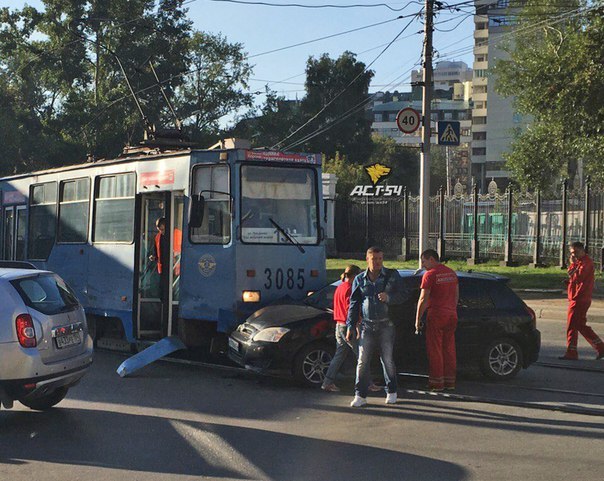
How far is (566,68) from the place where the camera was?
2194cm

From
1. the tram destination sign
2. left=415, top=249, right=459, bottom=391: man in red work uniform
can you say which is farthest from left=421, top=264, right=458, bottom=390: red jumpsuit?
the tram destination sign

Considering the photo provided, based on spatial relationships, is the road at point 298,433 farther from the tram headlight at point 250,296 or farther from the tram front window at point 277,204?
the tram front window at point 277,204

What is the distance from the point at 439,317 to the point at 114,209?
19.9 ft

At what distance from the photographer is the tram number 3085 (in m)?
11.9

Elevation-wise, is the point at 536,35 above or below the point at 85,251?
above

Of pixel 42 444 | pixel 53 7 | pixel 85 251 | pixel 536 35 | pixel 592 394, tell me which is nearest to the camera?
pixel 42 444

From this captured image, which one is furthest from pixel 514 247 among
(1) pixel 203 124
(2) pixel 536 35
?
(1) pixel 203 124

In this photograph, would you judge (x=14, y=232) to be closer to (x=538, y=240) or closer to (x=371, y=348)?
(x=371, y=348)

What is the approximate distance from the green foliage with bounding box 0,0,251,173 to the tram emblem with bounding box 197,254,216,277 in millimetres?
30931

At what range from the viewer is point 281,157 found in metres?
12.1

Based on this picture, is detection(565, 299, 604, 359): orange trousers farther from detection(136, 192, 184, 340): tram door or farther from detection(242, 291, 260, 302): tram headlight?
detection(136, 192, 184, 340): tram door

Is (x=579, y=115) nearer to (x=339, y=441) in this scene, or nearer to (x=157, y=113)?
(x=339, y=441)

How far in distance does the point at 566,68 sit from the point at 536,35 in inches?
924

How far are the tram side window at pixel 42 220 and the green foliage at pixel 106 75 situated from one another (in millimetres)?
25800
